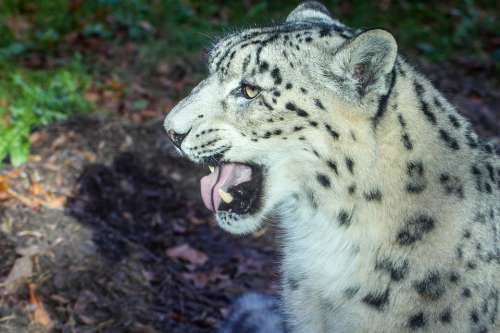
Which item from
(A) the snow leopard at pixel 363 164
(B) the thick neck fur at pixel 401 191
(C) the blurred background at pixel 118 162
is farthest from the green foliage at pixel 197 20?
(B) the thick neck fur at pixel 401 191

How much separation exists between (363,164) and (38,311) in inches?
103

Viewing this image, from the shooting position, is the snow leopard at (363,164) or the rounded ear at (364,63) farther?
the snow leopard at (363,164)

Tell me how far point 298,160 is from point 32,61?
629 cm

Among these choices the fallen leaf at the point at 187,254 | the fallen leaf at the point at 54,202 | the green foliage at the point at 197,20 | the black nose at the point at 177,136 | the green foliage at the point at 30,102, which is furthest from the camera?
the green foliage at the point at 197,20

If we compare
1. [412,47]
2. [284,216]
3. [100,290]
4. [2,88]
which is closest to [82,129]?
[2,88]

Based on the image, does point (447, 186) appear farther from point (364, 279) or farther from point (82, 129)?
point (82, 129)

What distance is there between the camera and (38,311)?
5.24 meters

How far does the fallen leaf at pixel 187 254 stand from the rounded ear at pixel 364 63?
3287mm

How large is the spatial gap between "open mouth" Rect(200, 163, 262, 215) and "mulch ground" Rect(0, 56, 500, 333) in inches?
59.7

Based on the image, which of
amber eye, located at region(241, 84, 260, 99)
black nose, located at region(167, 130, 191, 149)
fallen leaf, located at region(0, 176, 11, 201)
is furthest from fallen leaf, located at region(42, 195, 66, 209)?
amber eye, located at region(241, 84, 260, 99)

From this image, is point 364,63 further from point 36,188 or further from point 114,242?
point 36,188

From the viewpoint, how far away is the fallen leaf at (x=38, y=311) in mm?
5184

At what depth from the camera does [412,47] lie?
38.9 feet

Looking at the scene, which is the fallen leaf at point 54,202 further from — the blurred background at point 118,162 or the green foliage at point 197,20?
the green foliage at point 197,20
